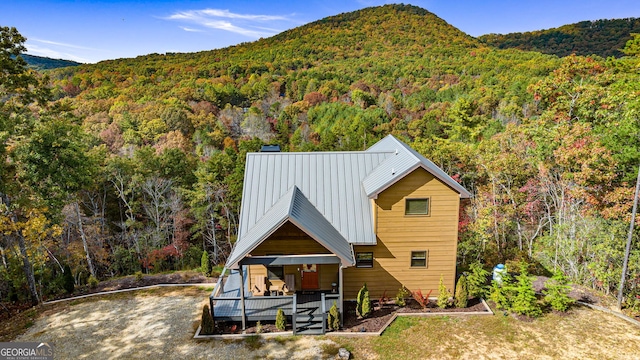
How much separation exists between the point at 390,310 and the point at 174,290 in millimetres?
11124

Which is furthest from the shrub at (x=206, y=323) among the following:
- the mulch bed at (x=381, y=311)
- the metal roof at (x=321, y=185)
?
the mulch bed at (x=381, y=311)

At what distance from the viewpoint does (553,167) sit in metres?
19.5

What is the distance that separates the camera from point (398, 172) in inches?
571

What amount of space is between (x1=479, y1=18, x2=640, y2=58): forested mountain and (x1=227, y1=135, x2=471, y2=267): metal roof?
221 feet

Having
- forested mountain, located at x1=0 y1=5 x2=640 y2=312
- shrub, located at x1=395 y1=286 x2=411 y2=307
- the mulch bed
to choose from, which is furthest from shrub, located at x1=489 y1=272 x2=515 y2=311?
forested mountain, located at x1=0 y1=5 x2=640 y2=312

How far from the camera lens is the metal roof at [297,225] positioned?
41.7ft

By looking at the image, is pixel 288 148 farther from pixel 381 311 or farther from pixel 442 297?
pixel 442 297

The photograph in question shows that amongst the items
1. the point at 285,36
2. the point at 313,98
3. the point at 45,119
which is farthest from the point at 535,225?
the point at 285,36

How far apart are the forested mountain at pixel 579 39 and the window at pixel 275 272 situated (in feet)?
239

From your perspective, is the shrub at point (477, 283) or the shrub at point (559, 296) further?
the shrub at point (477, 283)

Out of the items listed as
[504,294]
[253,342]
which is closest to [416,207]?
[504,294]

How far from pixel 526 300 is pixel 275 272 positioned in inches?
420

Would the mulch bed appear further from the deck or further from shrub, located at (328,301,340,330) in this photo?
the deck

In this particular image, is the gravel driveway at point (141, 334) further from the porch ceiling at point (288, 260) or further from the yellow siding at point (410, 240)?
the yellow siding at point (410, 240)
